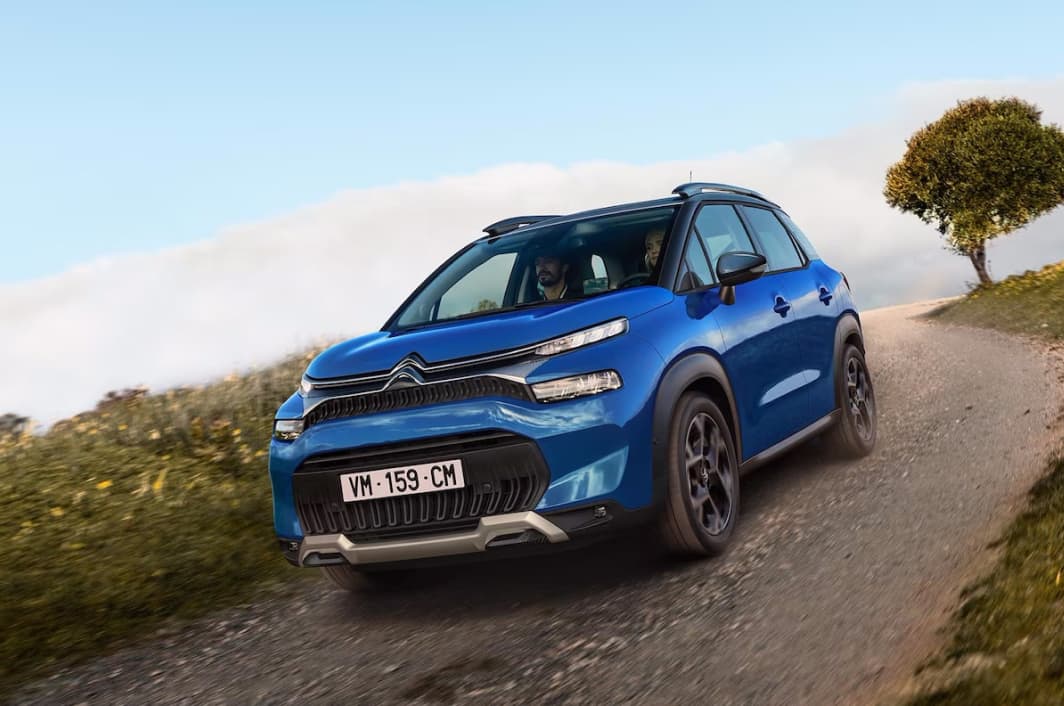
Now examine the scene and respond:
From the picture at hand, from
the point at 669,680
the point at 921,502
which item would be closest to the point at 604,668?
the point at 669,680

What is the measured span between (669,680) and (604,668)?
30 centimetres

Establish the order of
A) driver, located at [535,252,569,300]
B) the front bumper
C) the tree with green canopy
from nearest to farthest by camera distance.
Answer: the front bumper < driver, located at [535,252,569,300] < the tree with green canopy

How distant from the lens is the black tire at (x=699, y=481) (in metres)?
4.93

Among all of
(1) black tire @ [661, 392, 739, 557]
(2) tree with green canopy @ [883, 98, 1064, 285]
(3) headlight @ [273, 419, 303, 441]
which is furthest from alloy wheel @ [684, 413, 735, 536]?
(2) tree with green canopy @ [883, 98, 1064, 285]

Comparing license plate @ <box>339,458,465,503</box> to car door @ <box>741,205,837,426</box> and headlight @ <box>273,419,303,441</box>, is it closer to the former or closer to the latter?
headlight @ <box>273,419,303,441</box>

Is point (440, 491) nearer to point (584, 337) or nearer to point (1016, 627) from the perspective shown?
point (584, 337)

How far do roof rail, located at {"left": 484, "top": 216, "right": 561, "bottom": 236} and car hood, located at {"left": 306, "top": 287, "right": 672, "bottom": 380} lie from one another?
1.56 metres

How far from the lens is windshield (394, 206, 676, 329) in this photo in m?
5.70

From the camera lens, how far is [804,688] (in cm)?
351

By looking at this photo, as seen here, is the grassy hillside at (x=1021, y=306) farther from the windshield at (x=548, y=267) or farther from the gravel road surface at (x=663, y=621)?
the windshield at (x=548, y=267)

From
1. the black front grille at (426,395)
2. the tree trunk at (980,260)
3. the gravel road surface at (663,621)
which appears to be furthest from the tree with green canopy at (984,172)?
the black front grille at (426,395)

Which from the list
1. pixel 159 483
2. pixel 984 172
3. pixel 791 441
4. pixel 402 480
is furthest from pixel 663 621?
pixel 984 172

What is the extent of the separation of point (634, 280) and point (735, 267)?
51 centimetres

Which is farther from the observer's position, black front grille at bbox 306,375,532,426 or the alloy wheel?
the alloy wheel
